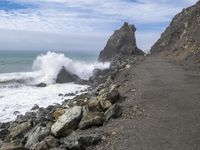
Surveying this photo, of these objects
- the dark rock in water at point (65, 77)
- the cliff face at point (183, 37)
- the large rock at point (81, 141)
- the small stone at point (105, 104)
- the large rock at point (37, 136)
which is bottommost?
the dark rock in water at point (65, 77)

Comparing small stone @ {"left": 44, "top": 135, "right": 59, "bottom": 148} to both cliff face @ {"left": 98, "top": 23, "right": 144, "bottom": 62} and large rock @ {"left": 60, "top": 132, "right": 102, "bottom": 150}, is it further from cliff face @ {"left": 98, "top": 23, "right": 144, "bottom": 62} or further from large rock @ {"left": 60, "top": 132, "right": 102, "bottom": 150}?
cliff face @ {"left": 98, "top": 23, "right": 144, "bottom": 62}

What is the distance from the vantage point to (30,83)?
44.3 m

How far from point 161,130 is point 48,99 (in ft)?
61.2

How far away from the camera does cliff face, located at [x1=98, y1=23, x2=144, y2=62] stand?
220 ft

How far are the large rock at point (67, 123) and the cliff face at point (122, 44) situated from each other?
52891 millimetres

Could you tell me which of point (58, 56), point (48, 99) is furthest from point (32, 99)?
point (58, 56)

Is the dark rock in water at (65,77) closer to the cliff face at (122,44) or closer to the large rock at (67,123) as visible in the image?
the cliff face at (122,44)

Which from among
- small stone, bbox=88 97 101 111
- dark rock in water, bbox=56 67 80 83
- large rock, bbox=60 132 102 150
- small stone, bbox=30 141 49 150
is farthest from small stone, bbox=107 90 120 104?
dark rock in water, bbox=56 67 80 83

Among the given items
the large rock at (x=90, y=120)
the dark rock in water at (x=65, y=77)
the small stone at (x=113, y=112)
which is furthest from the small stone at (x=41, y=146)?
the dark rock in water at (x=65, y=77)

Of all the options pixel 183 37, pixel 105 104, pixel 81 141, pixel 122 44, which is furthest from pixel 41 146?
pixel 122 44

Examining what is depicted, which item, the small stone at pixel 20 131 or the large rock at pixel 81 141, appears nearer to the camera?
the large rock at pixel 81 141

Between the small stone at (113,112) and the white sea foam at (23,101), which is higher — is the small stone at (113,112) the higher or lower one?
the higher one

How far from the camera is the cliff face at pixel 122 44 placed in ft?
220

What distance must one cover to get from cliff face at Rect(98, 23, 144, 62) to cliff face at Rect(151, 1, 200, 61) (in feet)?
20.8
